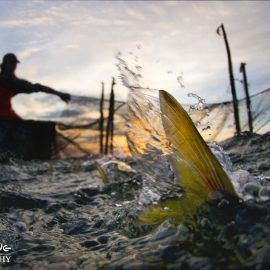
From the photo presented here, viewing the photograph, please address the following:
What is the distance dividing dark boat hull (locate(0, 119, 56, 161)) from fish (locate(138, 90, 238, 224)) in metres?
8.73

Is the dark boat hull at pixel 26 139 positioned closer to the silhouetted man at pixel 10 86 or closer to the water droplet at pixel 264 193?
the silhouetted man at pixel 10 86

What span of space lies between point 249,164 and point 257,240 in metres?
4.00

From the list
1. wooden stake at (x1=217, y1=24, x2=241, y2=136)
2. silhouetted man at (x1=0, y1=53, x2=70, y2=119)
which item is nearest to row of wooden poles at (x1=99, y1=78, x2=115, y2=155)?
silhouetted man at (x1=0, y1=53, x2=70, y2=119)

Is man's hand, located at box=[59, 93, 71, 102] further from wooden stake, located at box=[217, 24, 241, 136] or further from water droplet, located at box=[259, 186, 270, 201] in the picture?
water droplet, located at box=[259, 186, 270, 201]

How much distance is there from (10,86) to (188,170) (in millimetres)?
8729

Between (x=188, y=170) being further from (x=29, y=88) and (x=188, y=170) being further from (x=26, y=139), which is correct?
(x=26, y=139)

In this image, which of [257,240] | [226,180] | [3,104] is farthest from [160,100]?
[3,104]

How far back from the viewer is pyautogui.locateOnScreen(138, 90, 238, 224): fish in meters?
2.20

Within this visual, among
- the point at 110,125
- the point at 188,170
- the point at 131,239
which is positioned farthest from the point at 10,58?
the point at 188,170

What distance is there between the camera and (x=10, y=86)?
33.4 feet

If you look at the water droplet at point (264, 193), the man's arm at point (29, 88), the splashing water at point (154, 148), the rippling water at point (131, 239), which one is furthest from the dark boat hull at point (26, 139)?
the water droplet at point (264, 193)

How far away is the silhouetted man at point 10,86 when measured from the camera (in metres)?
10.1

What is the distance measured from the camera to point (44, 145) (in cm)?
1205

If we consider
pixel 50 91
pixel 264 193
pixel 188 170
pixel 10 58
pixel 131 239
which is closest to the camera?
pixel 264 193
